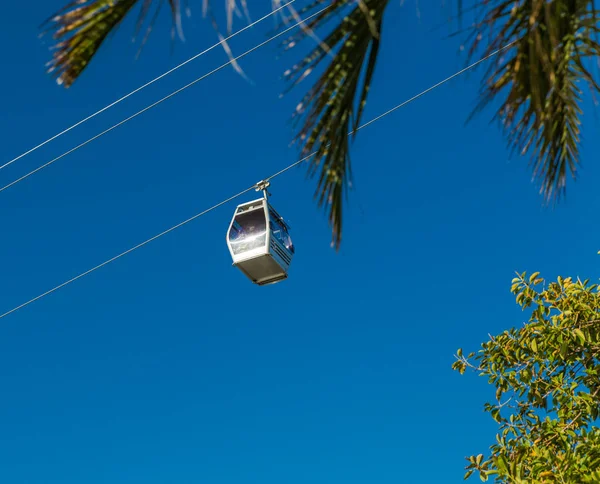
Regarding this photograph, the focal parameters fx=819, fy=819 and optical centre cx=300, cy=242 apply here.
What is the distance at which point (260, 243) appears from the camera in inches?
465

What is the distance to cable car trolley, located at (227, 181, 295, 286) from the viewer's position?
11.7m

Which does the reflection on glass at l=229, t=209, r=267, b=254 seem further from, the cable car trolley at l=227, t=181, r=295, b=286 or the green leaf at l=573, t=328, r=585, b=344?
the green leaf at l=573, t=328, r=585, b=344

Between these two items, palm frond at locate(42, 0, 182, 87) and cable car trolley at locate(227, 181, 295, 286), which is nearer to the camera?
palm frond at locate(42, 0, 182, 87)

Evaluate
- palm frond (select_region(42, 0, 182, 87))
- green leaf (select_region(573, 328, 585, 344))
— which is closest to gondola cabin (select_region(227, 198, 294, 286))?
green leaf (select_region(573, 328, 585, 344))

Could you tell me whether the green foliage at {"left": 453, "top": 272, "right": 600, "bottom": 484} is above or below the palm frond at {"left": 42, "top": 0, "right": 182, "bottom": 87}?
below

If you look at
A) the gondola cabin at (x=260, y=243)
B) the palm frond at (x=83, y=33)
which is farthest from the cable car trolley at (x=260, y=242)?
the palm frond at (x=83, y=33)

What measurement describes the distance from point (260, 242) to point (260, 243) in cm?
A: 3

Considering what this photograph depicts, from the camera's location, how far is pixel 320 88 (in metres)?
3.31

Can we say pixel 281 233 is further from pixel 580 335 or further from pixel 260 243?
pixel 580 335

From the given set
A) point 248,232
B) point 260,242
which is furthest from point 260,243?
point 248,232

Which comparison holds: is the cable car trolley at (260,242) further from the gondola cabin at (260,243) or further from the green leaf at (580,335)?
the green leaf at (580,335)

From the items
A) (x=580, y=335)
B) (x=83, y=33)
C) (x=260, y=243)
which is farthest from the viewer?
(x=260, y=243)

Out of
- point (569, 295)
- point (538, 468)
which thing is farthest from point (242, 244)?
point (538, 468)

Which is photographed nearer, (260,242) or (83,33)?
(83,33)
